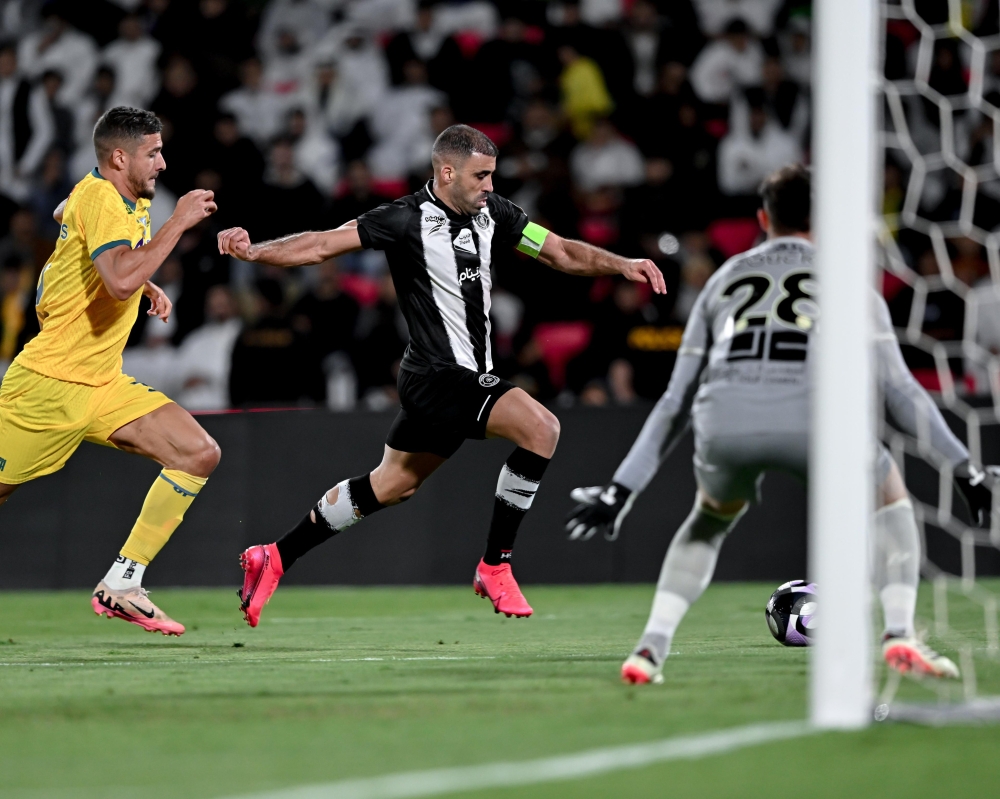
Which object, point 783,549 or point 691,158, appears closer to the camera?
point 783,549

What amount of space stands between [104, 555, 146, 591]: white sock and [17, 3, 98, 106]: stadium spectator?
838 cm

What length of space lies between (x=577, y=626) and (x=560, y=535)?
3065 millimetres

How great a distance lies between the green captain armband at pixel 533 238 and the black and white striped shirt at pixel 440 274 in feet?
0.57

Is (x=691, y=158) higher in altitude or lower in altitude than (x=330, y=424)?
higher

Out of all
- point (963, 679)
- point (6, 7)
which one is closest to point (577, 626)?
point (963, 679)

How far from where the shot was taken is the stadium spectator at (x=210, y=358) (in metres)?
11.9

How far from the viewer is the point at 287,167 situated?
511 inches

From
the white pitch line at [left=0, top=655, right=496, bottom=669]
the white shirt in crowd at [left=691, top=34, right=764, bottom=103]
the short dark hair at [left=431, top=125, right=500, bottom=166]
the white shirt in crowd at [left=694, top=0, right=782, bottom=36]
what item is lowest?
the white pitch line at [left=0, top=655, right=496, bottom=669]

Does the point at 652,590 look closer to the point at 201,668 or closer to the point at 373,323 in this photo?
the point at 373,323

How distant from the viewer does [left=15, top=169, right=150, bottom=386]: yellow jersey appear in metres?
6.45

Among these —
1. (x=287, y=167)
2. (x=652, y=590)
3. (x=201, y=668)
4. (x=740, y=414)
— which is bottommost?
(x=652, y=590)

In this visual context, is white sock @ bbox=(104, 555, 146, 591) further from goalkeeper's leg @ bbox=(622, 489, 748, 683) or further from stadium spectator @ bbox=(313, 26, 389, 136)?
stadium spectator @ bbox=(313, 26, 389, 136)

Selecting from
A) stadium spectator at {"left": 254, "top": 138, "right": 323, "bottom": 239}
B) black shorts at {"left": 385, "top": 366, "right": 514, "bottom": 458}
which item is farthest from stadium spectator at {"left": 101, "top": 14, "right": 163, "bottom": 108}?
black shorts at {"left": 385, "top": 366, "right": 514, "bottom": 458}

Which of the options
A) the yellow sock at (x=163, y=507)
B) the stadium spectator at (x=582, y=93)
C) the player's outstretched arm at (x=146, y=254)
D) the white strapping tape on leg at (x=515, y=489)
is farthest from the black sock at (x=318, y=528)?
the stadium spectator at (x=582, y=93)
